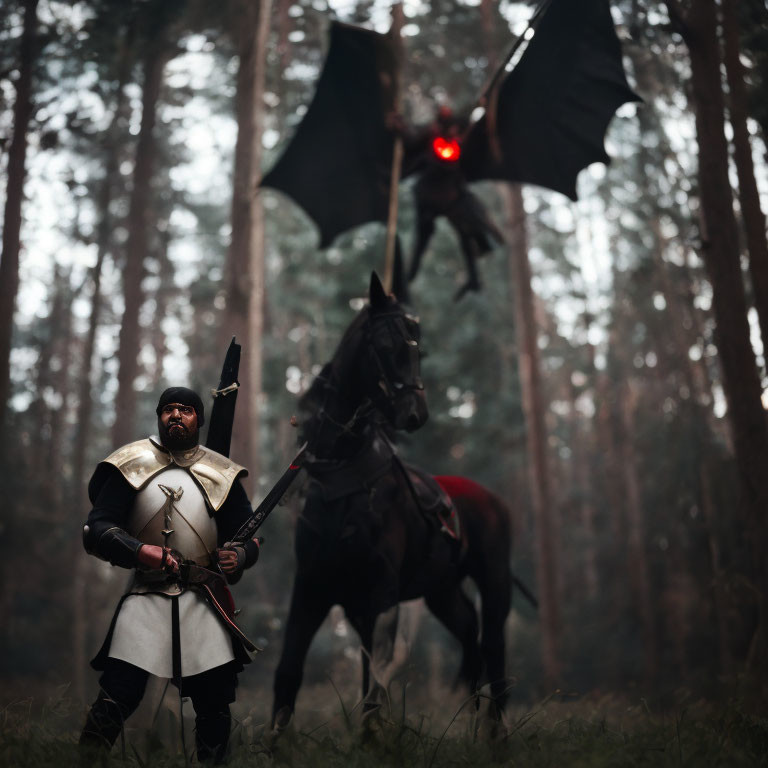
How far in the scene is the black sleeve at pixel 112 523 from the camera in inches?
123

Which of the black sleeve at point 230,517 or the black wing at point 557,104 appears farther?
the black wing at point 557,104

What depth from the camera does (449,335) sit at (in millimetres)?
17594

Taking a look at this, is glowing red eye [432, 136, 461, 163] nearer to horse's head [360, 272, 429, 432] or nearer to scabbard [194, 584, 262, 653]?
horse's head [360, 272, 429, 432]

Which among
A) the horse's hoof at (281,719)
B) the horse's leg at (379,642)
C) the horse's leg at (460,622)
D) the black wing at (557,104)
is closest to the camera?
the horse's hoof at (281,719)

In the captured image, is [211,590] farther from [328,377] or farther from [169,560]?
[328,377]

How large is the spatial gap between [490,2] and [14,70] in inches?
367

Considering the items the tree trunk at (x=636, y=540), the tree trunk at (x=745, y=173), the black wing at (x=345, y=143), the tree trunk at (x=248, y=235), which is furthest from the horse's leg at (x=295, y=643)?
the tree trunk at (x=636, y=540)

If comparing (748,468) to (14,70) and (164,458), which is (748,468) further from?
(14,70)

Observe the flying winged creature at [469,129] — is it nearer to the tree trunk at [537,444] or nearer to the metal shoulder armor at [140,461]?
the metal shoulder armor at [140,461]

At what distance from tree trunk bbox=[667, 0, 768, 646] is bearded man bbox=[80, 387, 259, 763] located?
474cm

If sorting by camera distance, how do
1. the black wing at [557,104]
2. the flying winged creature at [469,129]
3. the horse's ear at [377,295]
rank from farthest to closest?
the flying winged creature at [469,129]
the black wing at [557,104]
the horse's ear at [377,295]

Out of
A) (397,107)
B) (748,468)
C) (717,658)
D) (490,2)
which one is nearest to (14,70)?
(397,107)

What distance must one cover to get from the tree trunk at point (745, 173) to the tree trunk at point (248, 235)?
456 centimetres

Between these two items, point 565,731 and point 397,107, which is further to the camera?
point 397,107
